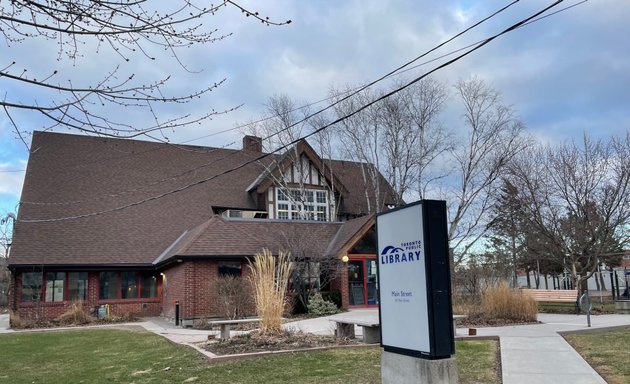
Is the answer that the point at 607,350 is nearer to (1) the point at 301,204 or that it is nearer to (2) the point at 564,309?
(2) the point at 564,309

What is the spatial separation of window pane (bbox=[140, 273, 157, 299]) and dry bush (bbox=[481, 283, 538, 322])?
54.0ft

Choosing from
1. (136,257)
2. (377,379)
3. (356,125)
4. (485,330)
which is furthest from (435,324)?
(356,125)

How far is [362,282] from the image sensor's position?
966 inches

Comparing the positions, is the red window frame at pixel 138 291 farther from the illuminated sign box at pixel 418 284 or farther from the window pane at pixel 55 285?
the illuminated sign box at pixel 418 284

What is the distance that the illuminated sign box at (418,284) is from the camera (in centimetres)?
572

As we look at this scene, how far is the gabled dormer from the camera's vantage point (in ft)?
99.2

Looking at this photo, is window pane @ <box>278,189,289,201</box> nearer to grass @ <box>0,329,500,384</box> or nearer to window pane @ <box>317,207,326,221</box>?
window pane @ <box>317,207,326,221</box>

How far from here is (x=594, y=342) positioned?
11328 mm

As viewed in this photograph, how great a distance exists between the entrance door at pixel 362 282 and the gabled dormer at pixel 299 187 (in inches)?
254

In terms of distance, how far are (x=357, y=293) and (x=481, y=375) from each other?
16.2 meters

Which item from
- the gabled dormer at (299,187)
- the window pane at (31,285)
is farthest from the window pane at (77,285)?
the gabled dormer at (299,187)

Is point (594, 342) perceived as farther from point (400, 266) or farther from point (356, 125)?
point (356, 125)

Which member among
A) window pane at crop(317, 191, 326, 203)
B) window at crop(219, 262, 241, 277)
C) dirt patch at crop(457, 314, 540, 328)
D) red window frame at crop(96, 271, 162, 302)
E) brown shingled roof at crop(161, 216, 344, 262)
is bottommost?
dirt patch at crop(457, 314, 540, 328)

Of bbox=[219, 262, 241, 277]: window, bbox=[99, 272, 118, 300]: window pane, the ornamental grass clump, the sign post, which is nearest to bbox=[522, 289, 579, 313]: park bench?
bbox=[219, 262, 241, 277]: window
